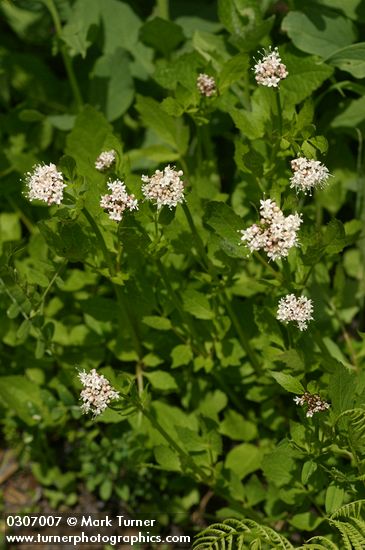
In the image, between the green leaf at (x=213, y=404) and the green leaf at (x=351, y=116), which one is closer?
the green leaf at (x=213, y=404)

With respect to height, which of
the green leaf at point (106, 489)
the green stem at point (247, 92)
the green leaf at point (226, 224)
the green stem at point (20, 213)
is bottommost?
the green leaf at point (106, 489)

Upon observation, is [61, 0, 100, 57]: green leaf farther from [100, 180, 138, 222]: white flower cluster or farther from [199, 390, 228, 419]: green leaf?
[199, 390, 228, 419]: green leaf

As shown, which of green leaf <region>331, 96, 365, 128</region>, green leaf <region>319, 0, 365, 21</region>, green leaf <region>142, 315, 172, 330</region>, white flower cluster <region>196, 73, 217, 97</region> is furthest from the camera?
green leaf <region>331, 96, 365, 128</region>

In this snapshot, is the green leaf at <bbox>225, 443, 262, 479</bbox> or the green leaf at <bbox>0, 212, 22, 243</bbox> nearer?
the green leaf at <bbox>225, 443, 262, 479</bbox>

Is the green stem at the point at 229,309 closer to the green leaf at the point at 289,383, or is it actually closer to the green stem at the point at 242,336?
the green stem at the point at 242,336

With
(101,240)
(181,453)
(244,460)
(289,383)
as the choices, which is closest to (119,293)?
(101,240)

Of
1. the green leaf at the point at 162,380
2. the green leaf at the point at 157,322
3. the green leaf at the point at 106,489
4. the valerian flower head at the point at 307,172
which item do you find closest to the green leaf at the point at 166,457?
the green leaf at the point at 162,380

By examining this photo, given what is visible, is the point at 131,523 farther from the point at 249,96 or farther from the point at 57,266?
the point at 249,96

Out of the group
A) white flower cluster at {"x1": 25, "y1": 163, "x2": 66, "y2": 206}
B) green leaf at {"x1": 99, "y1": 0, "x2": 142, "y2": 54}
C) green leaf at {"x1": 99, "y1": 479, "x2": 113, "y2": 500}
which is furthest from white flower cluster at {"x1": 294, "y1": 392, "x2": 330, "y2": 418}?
green leaf at {"x1": 99, "y1": 0, "x2": 142, "y2": 54}

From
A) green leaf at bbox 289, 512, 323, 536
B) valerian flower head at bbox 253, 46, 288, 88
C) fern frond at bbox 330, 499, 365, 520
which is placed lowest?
fern frond at bbox 330, 499, 365, 520

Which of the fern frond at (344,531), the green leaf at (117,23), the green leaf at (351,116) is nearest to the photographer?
the fern frond at (344,531)
